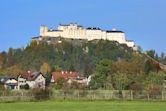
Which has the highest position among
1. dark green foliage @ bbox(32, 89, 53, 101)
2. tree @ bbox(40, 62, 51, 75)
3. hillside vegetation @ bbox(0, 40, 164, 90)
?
hillside vegetation @ bbox(0, 40, 164, 90)

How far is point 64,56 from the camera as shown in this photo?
171000 mm

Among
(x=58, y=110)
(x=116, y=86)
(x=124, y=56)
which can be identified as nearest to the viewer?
(x=58, y=110)

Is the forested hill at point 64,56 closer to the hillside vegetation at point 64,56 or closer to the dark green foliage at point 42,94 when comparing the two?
the hillside vegetation at point 64,56

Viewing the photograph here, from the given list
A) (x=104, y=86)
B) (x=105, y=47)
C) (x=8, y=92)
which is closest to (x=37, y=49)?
(x=105, y=47)

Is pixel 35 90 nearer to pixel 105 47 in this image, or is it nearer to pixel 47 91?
pixel 47 91

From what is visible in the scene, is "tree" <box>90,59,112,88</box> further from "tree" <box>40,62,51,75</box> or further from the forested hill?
the forested hill

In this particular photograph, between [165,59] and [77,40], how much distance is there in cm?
4015

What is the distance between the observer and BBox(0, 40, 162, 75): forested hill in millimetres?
159488

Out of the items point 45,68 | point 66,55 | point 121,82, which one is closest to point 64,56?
point 66,55

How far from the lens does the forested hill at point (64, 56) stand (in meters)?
159

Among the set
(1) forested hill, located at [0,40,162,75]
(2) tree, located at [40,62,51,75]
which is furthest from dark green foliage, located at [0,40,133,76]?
(2) tree, located at [40,62,51,75]

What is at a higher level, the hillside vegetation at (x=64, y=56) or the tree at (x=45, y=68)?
the hillside vegetation at (x=64, y=56)

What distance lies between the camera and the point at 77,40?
196125mm

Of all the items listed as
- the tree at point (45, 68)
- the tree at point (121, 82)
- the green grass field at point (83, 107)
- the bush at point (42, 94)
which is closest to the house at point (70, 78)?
the tree at point (45, 68)
